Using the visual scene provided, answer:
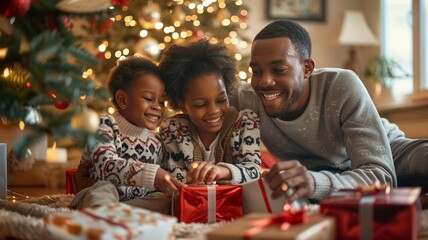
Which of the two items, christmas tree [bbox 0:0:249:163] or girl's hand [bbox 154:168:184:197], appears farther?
girl's hand [bbox 154:168:184:197]

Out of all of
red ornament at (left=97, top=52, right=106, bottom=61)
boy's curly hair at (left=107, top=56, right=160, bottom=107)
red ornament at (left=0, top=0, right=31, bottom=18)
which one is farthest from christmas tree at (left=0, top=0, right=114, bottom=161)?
red ornament at (left=97, top=52, right=106, bottom=61)

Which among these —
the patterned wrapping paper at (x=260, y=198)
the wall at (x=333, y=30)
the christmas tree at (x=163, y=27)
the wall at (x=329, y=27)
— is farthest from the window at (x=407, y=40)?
the patterned wrapping paper at (x=260, y=198)

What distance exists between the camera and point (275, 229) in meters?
0.96

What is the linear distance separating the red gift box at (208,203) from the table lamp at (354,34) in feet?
10.6

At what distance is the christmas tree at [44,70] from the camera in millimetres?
980

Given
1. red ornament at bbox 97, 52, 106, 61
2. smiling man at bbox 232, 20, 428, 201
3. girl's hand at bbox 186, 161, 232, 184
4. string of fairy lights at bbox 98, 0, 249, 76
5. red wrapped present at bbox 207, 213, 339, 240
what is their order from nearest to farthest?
1. red wrapped present at bbox 207, 213, 339, 240
2. girl's hand at bbox 186, 161, 232, 184
3. smiling man at bbox 232, 20, 428, 201
4. red ornament at bbox 97, 52, 106, 61
5. string of fairy lights at bbox 98, 0, 249, 76

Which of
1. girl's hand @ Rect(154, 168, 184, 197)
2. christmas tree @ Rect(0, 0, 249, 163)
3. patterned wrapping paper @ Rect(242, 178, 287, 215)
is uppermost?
christmas tree @ Rect(0, 0, 249, 163)

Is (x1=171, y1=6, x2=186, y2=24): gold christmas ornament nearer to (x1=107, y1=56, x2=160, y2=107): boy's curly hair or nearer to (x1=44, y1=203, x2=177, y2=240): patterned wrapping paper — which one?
(x1=107, y1=56, x2=160, y2=107): boy's curly hair

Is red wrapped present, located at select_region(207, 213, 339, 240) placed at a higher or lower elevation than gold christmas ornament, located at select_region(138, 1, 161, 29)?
lower

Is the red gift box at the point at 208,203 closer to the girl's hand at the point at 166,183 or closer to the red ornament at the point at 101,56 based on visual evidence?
the girl's hand at the point at 166,183

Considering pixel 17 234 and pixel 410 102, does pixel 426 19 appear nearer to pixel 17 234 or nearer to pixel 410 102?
pixel 410 102

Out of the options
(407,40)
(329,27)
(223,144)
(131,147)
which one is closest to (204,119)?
(223,144)

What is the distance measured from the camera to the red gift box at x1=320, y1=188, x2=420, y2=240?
99 cm

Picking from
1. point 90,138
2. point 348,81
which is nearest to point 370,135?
point 348,81
